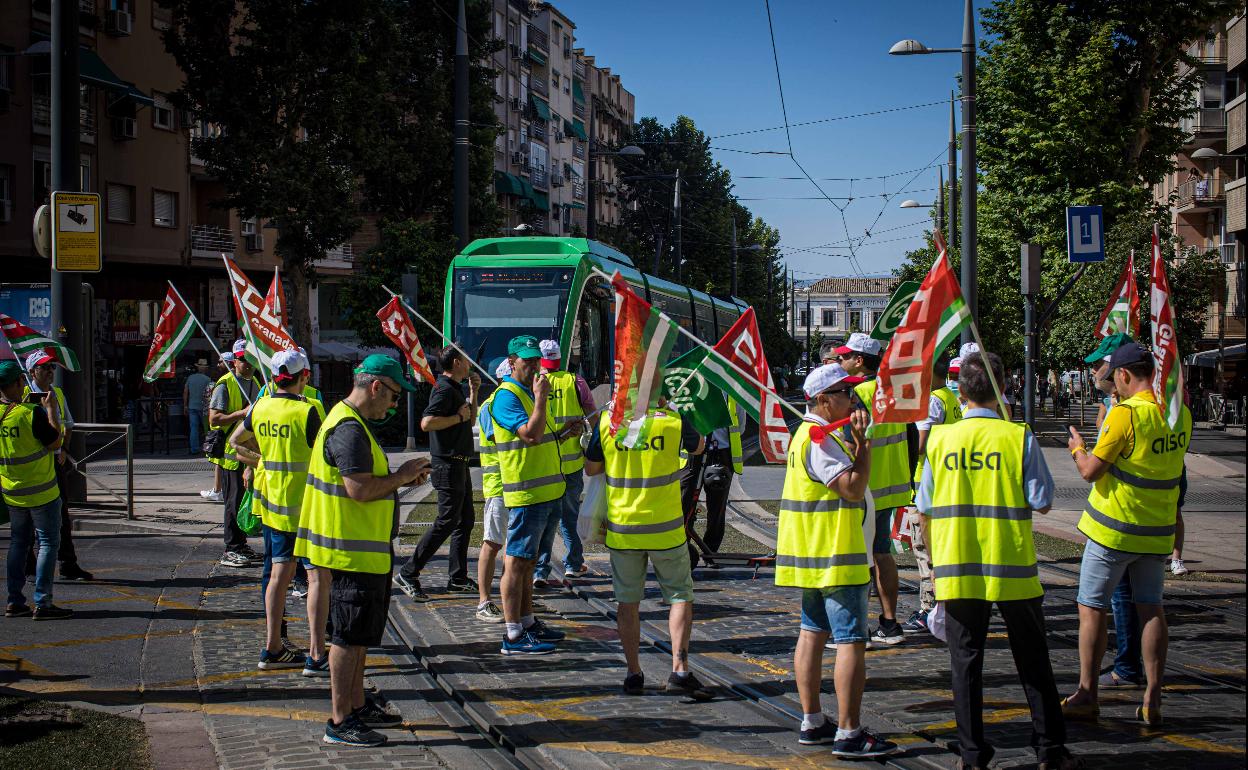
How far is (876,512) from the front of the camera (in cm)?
788

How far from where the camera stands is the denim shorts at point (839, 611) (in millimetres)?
5652

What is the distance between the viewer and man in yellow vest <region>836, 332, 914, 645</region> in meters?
7.84

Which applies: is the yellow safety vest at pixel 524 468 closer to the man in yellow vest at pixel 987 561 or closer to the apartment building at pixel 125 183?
the man in yellow vest at pixel 987 561

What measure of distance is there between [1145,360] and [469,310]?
15924mm

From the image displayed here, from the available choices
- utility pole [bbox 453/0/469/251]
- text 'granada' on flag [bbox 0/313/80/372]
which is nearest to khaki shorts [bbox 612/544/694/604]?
text 'granada' on flag [bbox 0/313/80/372]

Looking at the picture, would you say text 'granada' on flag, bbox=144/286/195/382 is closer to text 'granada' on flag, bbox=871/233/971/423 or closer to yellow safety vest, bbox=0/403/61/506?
yellow safety vest, bbox=0/403/61/506

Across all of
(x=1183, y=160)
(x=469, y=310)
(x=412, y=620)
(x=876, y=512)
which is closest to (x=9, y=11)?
(x=469, y=310)

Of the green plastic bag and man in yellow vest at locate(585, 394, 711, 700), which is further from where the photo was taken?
the green plastic bag

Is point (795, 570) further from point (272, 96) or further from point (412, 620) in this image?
point (272, 96)

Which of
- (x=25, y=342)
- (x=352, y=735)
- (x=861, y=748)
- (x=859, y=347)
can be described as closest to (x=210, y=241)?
(x=25, y=342)

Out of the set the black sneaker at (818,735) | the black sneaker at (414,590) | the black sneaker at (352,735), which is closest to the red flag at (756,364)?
the black sneaker at (818,735)

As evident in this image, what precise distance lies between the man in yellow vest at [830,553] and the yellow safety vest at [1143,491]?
1.40 metres

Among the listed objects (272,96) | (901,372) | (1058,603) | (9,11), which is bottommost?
(1058,603)

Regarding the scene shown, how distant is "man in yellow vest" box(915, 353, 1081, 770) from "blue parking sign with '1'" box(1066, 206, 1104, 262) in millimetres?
8292
